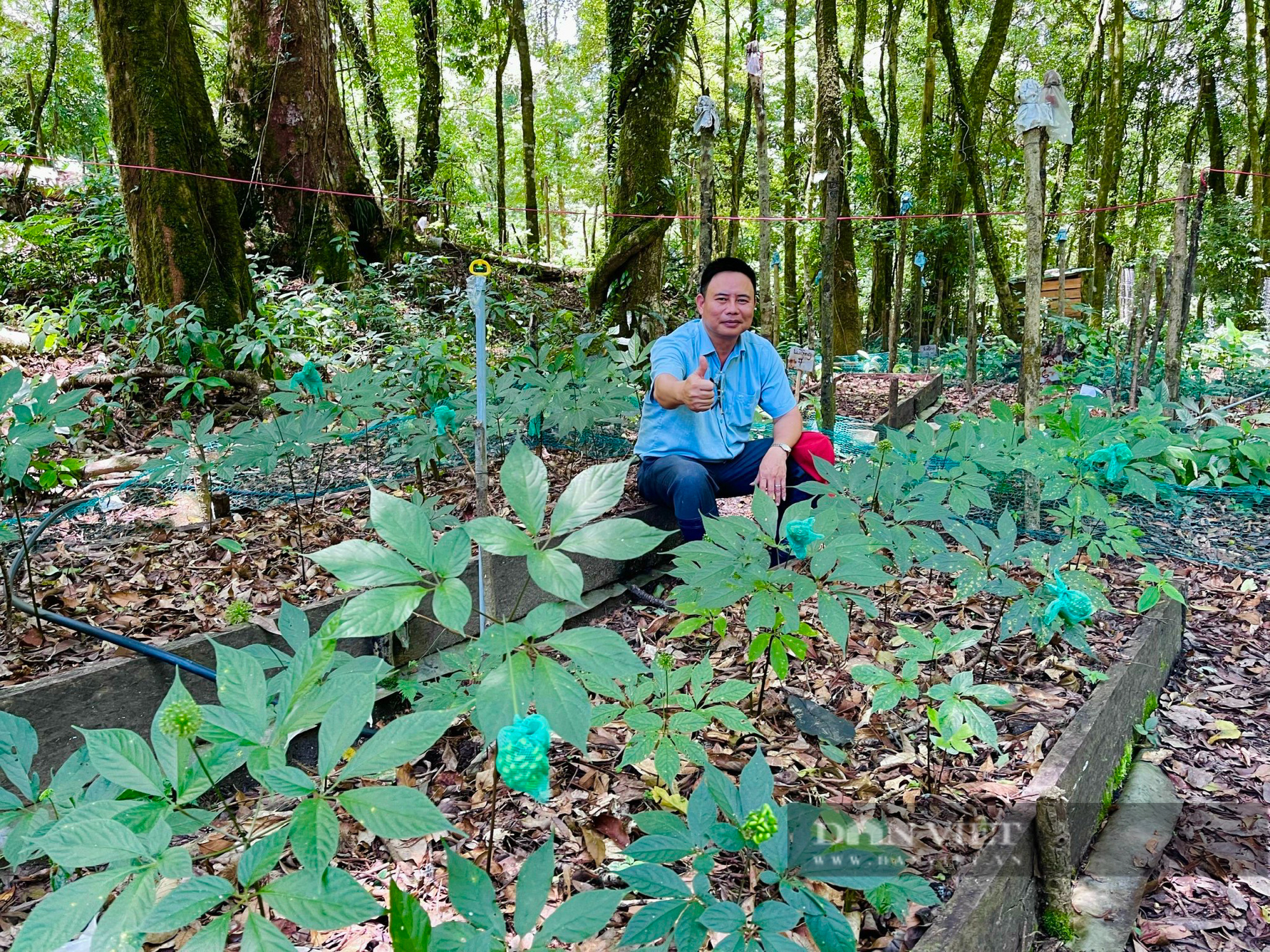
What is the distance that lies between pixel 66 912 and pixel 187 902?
118 mm

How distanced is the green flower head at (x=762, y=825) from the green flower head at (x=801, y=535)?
0.73m

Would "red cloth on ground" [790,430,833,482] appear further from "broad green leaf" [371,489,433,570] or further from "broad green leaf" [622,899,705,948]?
"broad green leaf" [371,489,433,570]

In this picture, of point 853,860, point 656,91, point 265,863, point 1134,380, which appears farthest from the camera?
point 656,91

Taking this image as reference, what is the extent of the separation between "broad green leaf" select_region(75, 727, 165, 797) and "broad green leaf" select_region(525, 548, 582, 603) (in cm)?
45

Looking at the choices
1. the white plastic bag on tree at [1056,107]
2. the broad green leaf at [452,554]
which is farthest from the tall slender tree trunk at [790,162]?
the broad green leaf at [452,554]

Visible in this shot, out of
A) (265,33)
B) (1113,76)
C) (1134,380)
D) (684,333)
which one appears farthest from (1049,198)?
(684,333)

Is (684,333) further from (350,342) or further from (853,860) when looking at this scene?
(350,342)

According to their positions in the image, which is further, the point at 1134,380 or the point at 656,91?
the point at 656,91

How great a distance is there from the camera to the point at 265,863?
0.76 m

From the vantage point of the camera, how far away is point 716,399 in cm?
325

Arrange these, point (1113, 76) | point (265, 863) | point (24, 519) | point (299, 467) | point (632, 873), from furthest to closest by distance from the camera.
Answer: point (1113, 76) < point (299, 467) < point (24, 519) < point (632, 873) < point (265, 863)

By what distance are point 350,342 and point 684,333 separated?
297 cm

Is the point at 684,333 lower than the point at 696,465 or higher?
higher

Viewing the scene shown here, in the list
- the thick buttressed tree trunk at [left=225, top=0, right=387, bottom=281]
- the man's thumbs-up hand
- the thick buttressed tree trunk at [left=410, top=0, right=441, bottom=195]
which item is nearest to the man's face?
the man's thumbs-up hand
